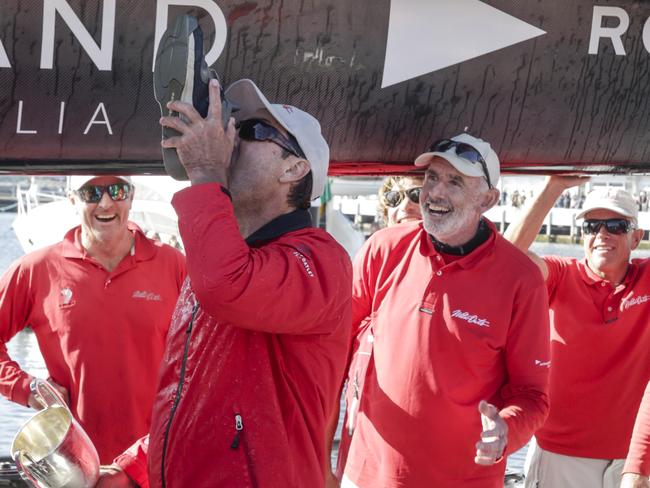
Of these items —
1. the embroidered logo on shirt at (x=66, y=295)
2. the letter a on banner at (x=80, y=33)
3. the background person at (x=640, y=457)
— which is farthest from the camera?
the embroidered logo on shirt at (x=66, y=295)

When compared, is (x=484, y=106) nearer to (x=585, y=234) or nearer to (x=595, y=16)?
(x=595, y=16)

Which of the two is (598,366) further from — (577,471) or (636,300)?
(577,471)

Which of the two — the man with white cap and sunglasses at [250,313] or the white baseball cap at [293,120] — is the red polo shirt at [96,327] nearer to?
the man with white cap and sunglasses at [250,313]

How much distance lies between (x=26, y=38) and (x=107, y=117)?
13.2 inches

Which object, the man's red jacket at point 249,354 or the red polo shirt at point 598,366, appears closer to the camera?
the man's red jacket at point 249,354

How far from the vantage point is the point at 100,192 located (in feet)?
16.8

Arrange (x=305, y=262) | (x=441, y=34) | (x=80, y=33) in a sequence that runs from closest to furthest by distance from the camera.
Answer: (x=305, y=262) → (x=80, y=33) → (x=441, y=34)

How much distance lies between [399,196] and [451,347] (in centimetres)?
161

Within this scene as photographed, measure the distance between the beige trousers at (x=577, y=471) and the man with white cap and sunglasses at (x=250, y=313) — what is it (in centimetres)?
265

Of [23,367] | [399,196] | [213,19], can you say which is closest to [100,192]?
[399,196]

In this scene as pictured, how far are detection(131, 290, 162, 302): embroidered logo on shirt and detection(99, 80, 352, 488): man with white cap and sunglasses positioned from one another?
7.29 ft

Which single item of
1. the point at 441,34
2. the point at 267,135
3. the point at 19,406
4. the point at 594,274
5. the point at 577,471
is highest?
the point at 441,34

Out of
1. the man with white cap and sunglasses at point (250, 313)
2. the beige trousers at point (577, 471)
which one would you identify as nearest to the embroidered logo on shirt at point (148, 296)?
the beige trousers at point (577, 471)

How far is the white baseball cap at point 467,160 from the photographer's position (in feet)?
12.2
